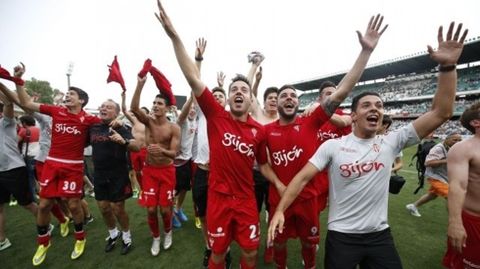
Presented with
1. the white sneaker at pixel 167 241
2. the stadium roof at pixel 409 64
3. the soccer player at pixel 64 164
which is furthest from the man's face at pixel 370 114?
the stadium roof at pixel 409 64

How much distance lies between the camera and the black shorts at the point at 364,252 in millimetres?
2184

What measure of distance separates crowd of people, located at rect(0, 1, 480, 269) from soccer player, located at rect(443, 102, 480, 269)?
0.01 metres

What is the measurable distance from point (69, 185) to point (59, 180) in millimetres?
179

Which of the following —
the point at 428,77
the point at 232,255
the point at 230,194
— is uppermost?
the point at 428,77

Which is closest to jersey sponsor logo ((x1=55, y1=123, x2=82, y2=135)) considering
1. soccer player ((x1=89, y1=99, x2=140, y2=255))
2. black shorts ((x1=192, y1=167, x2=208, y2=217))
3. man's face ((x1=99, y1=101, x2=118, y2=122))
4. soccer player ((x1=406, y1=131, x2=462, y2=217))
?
soccer player ((x1=89, y1=99, x2=140, y2=255))

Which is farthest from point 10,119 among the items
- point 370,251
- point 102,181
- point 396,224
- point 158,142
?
point 396,224

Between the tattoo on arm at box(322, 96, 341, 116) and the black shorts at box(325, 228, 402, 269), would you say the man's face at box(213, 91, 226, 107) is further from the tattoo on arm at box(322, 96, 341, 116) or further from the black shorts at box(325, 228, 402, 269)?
the black shorts at box(325, 228, 402, 269)

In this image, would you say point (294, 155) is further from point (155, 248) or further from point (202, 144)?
point (155, 248)

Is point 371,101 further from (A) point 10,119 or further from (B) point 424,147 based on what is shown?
(B) point 424,147

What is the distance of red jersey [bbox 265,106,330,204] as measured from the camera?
292 centimetres

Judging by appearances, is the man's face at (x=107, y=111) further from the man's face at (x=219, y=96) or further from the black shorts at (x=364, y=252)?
the black shorts at (x=364, y=252)

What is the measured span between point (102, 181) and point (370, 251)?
4.02 metres

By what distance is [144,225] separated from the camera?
5.38 metres

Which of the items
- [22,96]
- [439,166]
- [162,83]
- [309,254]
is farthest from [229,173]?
[439,166]
